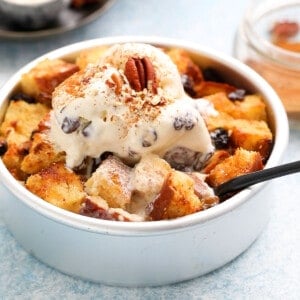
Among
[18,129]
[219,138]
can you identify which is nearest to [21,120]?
[18,129]

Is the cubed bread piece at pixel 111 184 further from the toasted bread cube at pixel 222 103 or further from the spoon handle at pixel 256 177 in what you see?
the toasted bread cube at pixel 222 103

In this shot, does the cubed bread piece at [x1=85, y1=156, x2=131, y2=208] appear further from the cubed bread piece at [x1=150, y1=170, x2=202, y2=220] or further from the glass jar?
the glass jar

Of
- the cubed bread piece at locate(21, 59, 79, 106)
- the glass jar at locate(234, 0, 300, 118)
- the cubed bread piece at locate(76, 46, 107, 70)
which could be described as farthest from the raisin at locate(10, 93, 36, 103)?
the glass jar at locate(234, 0, 300, 118)

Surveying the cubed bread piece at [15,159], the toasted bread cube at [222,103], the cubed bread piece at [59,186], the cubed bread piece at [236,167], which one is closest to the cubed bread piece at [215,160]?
the cubed bread piece at [236,167]

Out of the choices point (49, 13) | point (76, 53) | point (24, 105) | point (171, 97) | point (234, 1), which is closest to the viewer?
point (171, 97)

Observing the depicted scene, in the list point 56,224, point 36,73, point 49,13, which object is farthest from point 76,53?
point 56,224

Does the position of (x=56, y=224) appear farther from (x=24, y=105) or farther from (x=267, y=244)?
(x=267, y=244)

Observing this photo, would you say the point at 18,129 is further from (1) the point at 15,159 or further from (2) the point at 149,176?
(2) the point at 149,176
